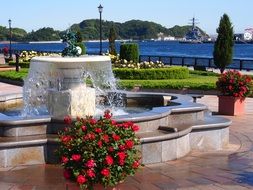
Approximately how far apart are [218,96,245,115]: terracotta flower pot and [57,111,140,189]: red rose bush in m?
9.16

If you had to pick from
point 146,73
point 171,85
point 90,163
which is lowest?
point 171,85

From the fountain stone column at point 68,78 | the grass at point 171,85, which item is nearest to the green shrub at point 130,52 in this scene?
the grass at point 171,85

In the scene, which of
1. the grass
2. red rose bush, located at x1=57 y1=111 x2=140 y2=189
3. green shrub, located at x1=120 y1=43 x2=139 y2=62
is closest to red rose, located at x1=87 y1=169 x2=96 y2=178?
red rose bush, located at x1=57 y1=111 x2=140 y2=189

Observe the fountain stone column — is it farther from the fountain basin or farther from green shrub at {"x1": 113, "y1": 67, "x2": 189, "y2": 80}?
green shrub at {"x1": 113, "y1": 67, "x2": 189, "y2": 80}

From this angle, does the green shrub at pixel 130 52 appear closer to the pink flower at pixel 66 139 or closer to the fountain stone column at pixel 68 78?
the fountain stone column at pixel 68 78

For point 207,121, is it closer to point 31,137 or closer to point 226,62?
point 31,137

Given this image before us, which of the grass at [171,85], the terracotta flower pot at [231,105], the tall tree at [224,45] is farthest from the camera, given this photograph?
the tall tree at [224,45]

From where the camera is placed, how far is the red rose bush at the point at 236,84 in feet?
46.8

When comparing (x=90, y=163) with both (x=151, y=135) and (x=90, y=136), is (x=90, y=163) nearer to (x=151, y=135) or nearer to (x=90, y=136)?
(x=90, y=136)

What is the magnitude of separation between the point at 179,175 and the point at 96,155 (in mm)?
2603

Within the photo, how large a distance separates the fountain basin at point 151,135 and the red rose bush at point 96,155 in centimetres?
259

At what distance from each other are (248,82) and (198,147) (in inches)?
200

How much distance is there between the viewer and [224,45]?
30.2 meters

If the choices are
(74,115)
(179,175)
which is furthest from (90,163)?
(74,115)
